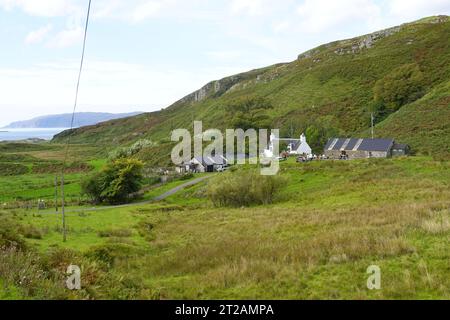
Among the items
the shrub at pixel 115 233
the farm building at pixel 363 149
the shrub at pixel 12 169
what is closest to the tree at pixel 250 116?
the farm building at pixel 363 149

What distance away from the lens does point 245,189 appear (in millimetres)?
50625

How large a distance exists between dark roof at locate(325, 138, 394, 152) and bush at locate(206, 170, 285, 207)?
3241 cm

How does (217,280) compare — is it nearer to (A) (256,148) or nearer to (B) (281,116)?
(A) (256,148)

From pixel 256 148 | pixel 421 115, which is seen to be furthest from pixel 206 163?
pixel 421 115

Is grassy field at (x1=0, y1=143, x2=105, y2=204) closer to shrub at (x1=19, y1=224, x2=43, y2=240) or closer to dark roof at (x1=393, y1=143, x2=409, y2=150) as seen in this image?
shrub at (x1=19, y1=224, x2=43, y2=240)

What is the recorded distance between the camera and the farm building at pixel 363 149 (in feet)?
239

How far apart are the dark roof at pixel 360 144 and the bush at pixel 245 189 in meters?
32.4

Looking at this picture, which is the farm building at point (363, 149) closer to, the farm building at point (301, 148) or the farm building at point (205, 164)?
the farm building at point (301, 148)

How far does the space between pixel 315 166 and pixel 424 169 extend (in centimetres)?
1719

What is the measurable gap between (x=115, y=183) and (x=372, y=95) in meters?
97.3

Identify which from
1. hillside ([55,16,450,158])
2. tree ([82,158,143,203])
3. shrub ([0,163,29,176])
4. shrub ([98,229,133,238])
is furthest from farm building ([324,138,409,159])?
shrub ([0,163,29,176])

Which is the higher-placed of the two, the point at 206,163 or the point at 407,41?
→ the point at 407,41

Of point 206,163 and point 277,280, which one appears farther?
point 206,163

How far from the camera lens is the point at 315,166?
63375 mm
